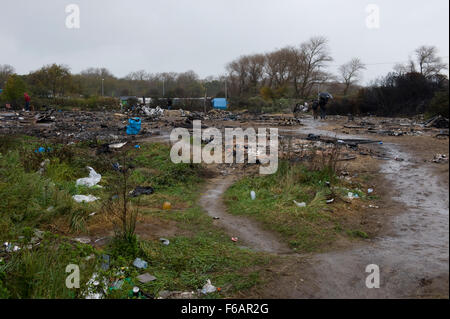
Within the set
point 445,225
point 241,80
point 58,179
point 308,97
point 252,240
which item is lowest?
point 252,240

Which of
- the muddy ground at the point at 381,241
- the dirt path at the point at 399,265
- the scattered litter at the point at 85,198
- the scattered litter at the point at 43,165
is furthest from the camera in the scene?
the scattered litter at the point at 43,165

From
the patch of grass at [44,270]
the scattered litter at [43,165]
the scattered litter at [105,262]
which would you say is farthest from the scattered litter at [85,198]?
the scattered litter at [105,262]

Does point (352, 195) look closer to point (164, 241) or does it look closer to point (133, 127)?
point (164, 241)

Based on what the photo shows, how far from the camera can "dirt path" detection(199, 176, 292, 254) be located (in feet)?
14.0

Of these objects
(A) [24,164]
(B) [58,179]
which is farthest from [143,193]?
(A) [24,164]

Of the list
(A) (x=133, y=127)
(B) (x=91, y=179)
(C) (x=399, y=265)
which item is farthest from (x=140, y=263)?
(A) (x=133, y=127)

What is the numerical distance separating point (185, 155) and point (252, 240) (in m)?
5.62

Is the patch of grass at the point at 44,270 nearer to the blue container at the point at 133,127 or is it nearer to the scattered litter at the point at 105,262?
the scattered litter at the point at 105,262

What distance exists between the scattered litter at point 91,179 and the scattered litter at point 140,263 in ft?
11.8

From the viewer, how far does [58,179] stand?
6.60 m

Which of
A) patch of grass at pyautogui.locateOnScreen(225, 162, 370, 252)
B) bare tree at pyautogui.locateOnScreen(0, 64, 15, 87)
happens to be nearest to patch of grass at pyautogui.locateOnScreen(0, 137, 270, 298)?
patch of grass at pyautogui.locateOnScreen(225, 162, 370, 252)

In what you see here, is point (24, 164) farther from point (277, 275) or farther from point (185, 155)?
point (277, 275)

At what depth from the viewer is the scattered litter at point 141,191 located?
21.9 feet

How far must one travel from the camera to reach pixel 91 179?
7.05 m
